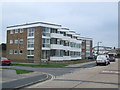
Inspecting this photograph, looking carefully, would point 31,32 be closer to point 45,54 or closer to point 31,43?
point 31,43

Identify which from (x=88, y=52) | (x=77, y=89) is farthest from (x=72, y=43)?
(x=77, y=89)

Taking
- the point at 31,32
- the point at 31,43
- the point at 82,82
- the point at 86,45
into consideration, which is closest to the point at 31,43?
the point at 31,43

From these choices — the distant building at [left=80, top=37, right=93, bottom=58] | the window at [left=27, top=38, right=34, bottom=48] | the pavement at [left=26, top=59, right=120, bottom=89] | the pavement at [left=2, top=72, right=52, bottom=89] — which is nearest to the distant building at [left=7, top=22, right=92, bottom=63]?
the window at [left=27, top=38, right=34, bottom=48]

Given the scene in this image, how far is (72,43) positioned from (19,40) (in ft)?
52.7

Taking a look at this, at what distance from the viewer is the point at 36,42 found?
1703 inches

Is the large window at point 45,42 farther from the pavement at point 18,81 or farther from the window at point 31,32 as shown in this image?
the pavement at point 18,81

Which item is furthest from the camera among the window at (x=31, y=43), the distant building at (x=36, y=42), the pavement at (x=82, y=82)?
the window at (x=31, y=43)

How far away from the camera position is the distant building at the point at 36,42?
43188 mm

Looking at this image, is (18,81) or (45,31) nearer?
(18,81)

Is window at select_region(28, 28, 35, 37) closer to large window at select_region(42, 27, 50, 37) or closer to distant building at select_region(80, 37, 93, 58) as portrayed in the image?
large window at select_region(42, 27, 50, 37)

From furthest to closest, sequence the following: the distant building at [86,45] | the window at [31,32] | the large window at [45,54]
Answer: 1. the distant building at [86,45]
2. the window at [31,32]
3. the large window at [45,54]

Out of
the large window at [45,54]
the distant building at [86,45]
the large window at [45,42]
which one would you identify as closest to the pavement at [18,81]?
the large window at [45,54]

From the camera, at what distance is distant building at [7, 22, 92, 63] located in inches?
1700

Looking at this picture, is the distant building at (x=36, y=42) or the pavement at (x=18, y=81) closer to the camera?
the pavement at (x=18, y=81)
